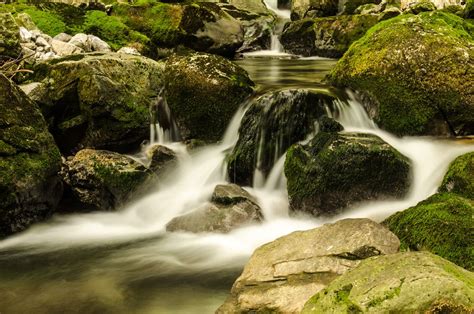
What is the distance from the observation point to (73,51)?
11141 mm

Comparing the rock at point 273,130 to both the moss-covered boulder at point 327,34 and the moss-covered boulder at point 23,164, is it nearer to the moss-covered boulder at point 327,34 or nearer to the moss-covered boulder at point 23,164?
the moss-covered boulder at point 23,164

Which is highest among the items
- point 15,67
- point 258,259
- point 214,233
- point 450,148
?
point 15,67

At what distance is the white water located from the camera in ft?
21.3

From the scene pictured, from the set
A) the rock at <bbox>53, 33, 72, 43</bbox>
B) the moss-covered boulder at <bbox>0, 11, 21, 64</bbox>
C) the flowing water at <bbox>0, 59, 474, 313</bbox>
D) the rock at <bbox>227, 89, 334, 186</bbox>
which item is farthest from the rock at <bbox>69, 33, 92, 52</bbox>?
the rock at <bbox>227, 89, 334, 186</bbox>

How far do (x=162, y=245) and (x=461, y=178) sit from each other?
4.05 metres

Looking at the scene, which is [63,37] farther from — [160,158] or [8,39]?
[160,158]

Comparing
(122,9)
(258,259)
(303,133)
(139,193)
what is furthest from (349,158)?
(122,9)

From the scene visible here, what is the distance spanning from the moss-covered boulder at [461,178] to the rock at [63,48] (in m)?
8.30

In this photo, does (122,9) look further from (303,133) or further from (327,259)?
(327,259)

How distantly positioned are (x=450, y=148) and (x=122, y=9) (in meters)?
13.2

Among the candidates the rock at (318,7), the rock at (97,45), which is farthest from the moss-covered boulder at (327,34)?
the rock at (97,45)

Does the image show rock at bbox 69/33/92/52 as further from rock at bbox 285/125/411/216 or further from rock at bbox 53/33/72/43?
rock at bbox 285/125/411/216

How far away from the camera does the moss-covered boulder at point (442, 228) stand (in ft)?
15.0

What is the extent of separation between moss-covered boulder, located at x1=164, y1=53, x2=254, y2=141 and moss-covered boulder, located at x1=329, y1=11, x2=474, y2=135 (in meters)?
2.23
